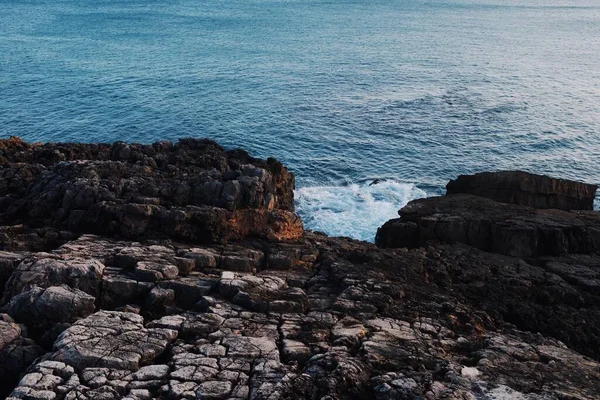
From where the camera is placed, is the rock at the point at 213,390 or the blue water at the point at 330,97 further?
the blue water at the point at 330,97

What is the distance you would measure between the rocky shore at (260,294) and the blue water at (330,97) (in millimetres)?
17139

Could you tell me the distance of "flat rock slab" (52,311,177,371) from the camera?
15891 millimetres

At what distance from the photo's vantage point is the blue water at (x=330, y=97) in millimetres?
57156

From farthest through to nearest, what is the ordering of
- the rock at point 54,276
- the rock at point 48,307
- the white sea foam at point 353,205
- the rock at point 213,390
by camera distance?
the white sea foam at point 353,205, the rock at point 54,276, the rock at point 48,307, the rock at point 213,390

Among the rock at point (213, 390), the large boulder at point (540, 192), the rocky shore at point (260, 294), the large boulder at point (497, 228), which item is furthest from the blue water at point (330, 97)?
the rock at point (213, 390)

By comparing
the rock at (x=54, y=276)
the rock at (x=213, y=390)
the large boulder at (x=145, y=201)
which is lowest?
the rock at (x=213, y=390)

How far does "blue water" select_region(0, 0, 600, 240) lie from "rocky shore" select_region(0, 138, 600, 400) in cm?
1714

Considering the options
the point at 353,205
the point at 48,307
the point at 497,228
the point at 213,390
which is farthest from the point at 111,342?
the point at 353,205

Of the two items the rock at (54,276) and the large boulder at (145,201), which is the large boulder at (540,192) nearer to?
the large boulder at (145,201)

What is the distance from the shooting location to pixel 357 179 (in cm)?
5412

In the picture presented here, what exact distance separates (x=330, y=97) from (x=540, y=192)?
4752 cm

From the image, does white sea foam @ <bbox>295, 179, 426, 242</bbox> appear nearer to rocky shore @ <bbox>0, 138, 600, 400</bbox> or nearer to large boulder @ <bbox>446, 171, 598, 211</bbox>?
large boulder @ <bbox>446, 171, 598, 211</bbox>

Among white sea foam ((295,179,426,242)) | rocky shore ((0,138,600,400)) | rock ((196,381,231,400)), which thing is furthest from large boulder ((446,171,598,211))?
rock ((196,381,231,400))

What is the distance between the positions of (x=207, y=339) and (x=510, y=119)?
6378cm
